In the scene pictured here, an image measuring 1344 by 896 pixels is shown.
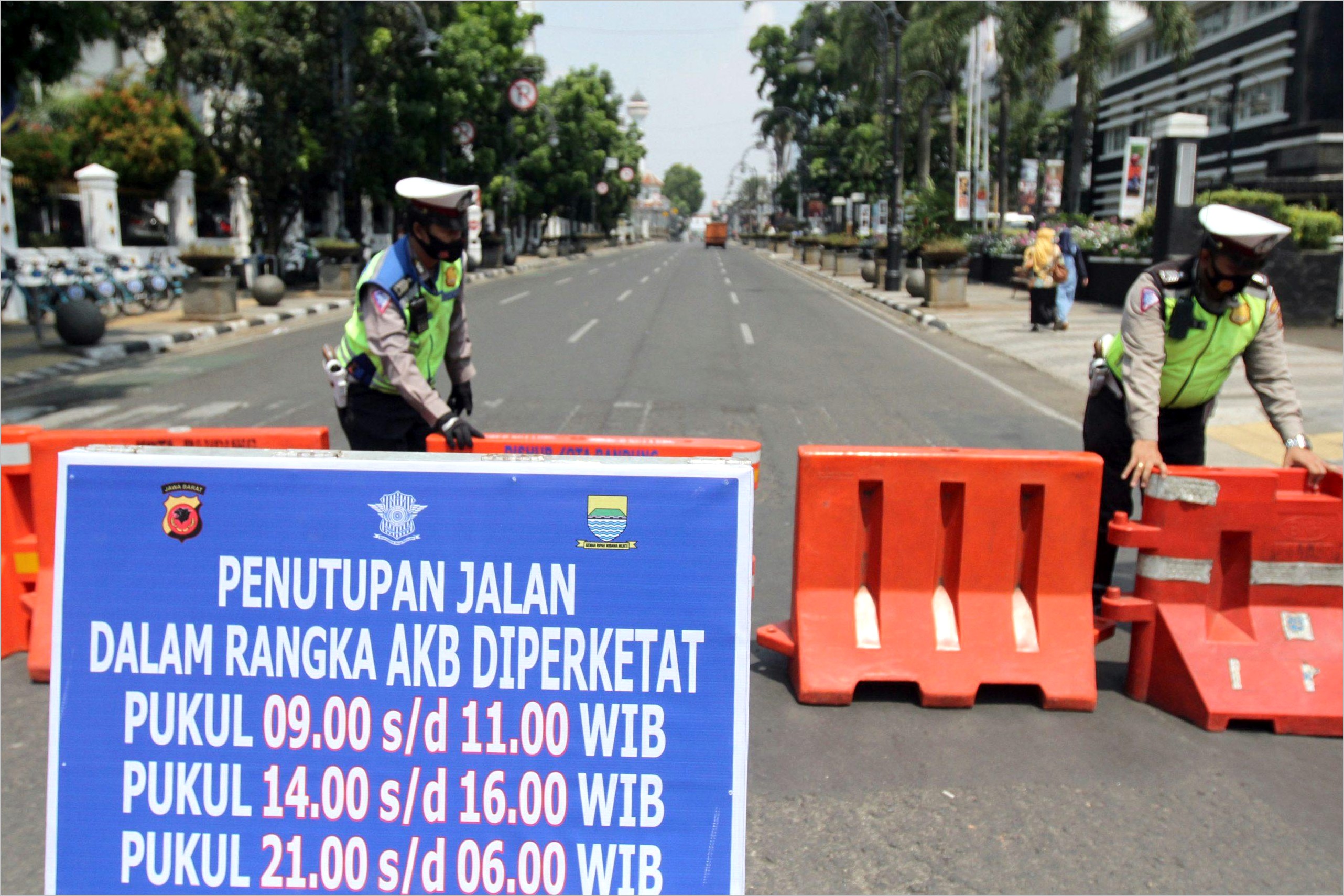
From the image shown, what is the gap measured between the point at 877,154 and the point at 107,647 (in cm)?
5621

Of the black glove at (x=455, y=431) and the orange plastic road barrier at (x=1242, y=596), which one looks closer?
the black glove at (x=455, y=431)

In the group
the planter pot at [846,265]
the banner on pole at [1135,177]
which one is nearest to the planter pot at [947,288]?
the banner on pole at [1135,177]

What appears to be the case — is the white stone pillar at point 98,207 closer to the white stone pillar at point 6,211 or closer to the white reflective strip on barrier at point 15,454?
the white stone pillar at point 6,211

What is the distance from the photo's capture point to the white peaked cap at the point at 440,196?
4.16 m

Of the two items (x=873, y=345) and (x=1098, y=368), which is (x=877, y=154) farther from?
(x=1098, y=368)

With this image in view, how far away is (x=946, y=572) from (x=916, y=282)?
2267cm

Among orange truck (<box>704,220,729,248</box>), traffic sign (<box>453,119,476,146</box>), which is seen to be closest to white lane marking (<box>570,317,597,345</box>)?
traffic sign (<box>453,119,476,146</box>)

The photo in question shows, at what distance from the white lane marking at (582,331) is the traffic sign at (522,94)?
23093 millimetres

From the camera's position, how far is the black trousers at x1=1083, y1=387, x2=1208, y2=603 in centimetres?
502

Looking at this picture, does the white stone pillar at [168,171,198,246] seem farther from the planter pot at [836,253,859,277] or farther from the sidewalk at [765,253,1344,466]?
the planter pot at [836,253,859,277]

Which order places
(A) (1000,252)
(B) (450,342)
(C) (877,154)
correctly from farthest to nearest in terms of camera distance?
(C) (877,154), (A) (1000,252), (B) (450,342)

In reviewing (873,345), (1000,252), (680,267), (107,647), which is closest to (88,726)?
(107,647)

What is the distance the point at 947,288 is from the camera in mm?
24375

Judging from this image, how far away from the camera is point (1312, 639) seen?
466cm
